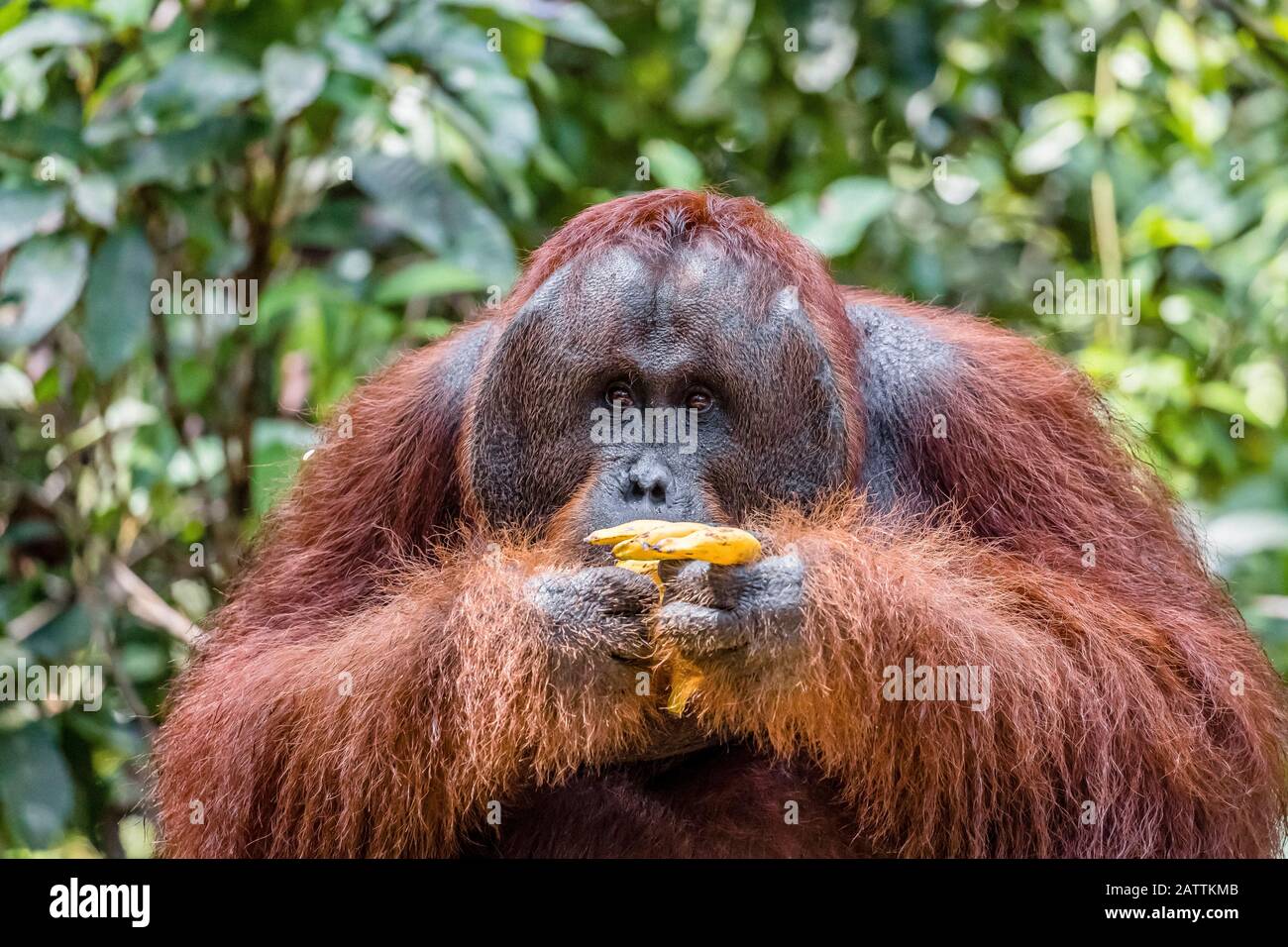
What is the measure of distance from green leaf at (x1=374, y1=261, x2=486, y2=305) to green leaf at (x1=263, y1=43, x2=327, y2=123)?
2.09ft

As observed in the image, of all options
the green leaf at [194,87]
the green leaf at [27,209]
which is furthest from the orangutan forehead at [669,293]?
the green leaf at [27,209]

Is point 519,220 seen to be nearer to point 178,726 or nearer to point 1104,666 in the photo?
point 178,726

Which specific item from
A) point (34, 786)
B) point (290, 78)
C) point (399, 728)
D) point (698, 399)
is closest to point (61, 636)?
point (34, 786)

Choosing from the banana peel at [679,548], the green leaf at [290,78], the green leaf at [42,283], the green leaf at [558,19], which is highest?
the green leaf at [558,19]

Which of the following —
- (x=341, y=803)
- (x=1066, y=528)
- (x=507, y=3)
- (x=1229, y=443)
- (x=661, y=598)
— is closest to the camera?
(x=661, y=598)

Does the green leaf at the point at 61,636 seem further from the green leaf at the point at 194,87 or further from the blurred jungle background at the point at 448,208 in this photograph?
the green leaf at the point at 194,87

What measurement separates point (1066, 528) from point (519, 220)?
9.05 feet

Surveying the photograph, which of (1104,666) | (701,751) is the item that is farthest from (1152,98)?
(701,751)

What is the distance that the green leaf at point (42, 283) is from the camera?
3.92 meters

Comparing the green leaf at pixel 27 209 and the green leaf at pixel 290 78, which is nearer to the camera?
the green leaf at pixel 290 78

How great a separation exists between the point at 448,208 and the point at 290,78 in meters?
Answer: 0.68

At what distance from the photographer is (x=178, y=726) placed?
11.0ft

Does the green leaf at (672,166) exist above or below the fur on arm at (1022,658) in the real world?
above

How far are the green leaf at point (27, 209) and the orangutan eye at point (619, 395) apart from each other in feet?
6.22
